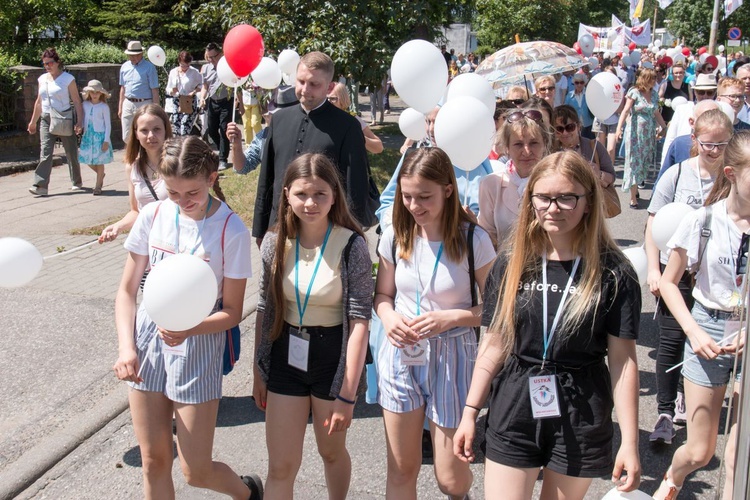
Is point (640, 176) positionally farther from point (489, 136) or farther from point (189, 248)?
point (189, 248)

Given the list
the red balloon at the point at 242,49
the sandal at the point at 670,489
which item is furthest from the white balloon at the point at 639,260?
the red balloon at the point at 242,49

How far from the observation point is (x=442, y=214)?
3367mm

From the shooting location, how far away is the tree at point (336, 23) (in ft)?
39.4

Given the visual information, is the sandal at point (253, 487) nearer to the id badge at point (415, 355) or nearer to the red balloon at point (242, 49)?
the id badge at point (415, 355)

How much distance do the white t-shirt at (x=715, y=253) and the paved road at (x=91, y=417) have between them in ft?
4.00

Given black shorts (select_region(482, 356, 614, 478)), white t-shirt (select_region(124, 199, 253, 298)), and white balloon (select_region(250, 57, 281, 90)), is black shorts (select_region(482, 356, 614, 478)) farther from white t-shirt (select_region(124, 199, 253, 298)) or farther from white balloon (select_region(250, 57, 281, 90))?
white balloon (select_region(250, 57, 281, 90))

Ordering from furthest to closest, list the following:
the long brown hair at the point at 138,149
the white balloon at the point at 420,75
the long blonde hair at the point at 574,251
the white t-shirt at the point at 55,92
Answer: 1. the white t-shirt at the point at 55,92
2. the white balloon at the point at 420,75
3. the long brown hair at the point at 138,149
4. the long blonde hair at the point at 574,251

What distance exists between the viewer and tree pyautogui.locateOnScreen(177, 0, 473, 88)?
12023 mm

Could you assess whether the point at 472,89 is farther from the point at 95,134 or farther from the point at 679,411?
the point at 95,134

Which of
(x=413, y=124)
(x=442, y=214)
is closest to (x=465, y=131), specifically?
(x=442, y=214)

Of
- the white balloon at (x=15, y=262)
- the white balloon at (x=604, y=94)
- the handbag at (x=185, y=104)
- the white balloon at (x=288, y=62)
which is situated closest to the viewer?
the white balloon at (x=15, y=262)

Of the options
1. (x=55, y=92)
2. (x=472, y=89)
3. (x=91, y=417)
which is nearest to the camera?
(x=91, y=417)

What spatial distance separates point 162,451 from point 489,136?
2263 mm

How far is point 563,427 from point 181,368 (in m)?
1.60
